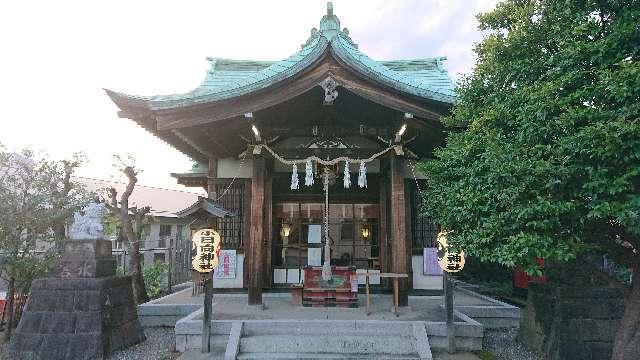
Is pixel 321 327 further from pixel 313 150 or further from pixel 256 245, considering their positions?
pixel 313 150

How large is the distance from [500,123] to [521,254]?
85.8 inches

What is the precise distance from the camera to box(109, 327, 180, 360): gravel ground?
795 cm

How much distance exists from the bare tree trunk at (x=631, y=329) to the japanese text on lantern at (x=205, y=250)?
705 cm

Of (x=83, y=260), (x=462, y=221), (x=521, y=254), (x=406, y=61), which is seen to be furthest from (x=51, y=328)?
(x=406, y=61)

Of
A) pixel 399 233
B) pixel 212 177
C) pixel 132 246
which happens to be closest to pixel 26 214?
pixel 132 246

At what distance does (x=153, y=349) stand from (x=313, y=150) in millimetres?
5902

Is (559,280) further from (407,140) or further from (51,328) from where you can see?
(51,328)

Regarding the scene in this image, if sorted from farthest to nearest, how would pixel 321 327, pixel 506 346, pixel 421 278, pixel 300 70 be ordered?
pixel 421 278, pixel 300 70, pixel 506 346, pixel 321 327

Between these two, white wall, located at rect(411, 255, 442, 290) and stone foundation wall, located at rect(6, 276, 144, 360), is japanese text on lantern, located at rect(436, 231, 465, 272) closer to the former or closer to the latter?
white wall, located at rect(411, 255, 442, 290)

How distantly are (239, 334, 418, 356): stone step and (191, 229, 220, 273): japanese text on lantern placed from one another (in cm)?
161

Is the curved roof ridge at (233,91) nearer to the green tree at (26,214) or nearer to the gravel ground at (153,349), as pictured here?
the green tree at (26,214)

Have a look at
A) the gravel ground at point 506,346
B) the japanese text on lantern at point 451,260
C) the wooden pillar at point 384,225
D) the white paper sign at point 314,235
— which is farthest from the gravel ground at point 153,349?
the gravel ground at point 506,346

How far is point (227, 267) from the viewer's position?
40.0 ft

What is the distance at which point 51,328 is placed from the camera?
7750 millimetres
